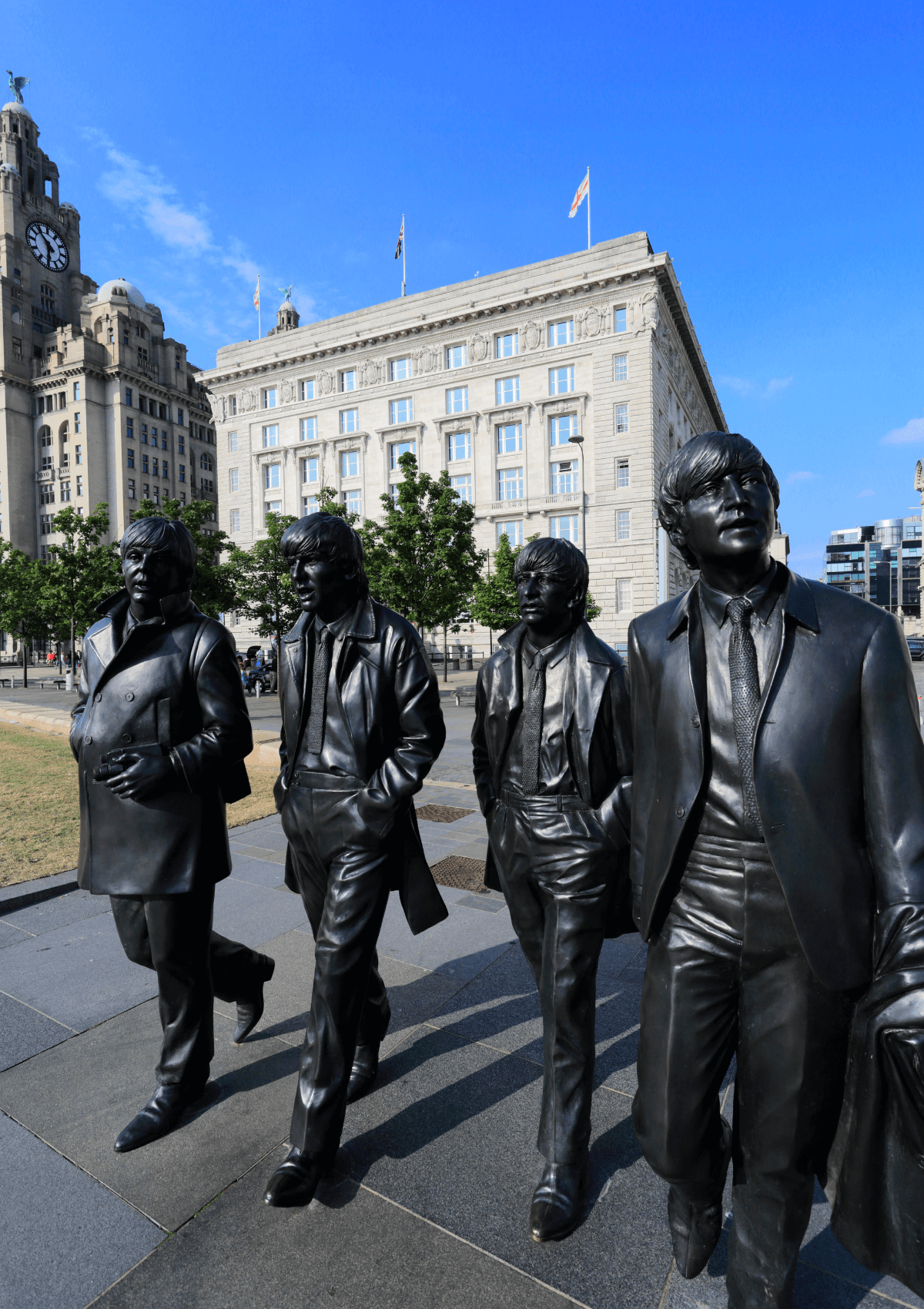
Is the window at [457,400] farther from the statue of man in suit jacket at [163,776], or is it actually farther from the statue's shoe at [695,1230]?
the statue's shoe at [695,1230]

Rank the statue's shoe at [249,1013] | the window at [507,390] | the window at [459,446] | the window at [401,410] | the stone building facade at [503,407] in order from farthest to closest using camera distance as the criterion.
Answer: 1. the window at [401,410]
2. the window at [459,446]
3. the window at [507,390]
4. the stone building facade at [503,407]
5. the statue's shoe at [249,1013]

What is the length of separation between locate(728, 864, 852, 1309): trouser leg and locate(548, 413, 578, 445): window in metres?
45.8

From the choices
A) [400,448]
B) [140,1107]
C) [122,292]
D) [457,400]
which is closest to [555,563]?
[140,1107]

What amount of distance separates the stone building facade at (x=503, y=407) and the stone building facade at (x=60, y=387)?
21869mm

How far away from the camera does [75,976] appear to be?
4047mm

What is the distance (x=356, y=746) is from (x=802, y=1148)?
183 centimetres

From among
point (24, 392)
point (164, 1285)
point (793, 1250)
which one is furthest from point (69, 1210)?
point (24, 392)

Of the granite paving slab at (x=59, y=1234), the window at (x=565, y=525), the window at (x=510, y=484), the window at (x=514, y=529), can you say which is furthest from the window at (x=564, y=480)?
the granite paving slab at (x=59, y=1234)

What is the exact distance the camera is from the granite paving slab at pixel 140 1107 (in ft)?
8.16

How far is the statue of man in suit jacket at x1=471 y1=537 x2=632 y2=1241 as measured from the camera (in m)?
2.49

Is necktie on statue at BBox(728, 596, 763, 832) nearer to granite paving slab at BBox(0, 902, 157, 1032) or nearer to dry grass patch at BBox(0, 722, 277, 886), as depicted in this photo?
granite paving slab at BBox(0, 902, 157, 1032)

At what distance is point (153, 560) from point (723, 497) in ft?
7.04

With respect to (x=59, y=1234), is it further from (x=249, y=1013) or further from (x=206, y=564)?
(x=206, y=564)

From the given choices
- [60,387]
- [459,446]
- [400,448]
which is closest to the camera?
[459,446]
